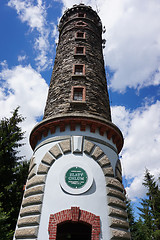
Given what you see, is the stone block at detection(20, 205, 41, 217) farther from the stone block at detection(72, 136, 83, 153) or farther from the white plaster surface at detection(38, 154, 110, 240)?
the stone block at detection(72, 136, 83, 153)

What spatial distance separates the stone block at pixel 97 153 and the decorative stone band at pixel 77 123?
94cm

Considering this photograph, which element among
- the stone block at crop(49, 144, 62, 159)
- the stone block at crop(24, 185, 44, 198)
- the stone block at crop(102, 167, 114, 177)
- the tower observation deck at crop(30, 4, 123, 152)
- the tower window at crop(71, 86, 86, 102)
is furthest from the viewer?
the tower window at crop(71, 86, 86, 102)

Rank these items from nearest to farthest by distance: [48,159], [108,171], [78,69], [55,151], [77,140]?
[108,171] < [48,159] < [55,151] < [77,140] < [78,69]

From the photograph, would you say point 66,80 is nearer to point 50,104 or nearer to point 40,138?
point 50,104

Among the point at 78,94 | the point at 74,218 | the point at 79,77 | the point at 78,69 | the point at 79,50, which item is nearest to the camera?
the point at 74,218

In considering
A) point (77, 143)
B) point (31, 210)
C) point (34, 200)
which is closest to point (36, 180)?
point (34, 200)

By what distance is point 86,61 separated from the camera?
1280 centimetres

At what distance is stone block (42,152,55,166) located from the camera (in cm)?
845

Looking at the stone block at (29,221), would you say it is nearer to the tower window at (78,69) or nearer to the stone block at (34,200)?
the stone block at (34,200)

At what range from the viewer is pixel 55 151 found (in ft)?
28.5

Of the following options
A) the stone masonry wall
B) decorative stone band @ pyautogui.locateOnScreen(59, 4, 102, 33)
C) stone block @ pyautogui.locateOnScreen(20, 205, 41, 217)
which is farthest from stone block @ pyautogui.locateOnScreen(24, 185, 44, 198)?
decorative stone band @ pyautogui.locateOnScreen(59, 4, 102, 33)

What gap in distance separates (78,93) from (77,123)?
2.76 m

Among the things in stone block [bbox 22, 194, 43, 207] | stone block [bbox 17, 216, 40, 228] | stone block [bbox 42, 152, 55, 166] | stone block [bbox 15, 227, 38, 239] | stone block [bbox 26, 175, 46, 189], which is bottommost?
stone block [bbox 15, 227, 38, 239]

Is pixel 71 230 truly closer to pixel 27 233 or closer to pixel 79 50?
pixel 27 233
